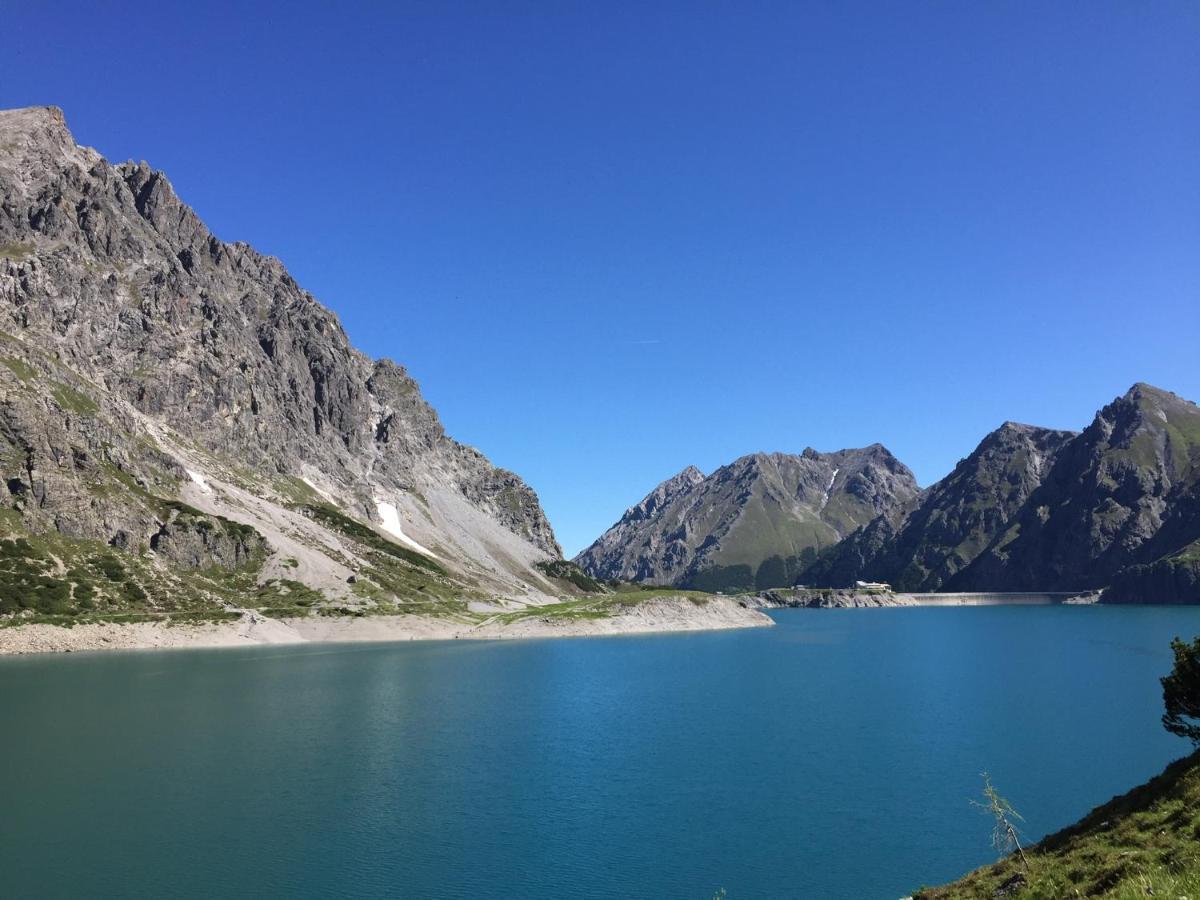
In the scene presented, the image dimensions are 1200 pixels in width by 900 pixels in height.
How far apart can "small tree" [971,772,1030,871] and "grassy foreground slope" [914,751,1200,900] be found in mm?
864

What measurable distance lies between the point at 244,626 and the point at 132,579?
2989 cm

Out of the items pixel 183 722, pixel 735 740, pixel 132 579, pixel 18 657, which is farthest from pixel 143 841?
pixel 132 579

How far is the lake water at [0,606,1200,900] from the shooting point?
125ft

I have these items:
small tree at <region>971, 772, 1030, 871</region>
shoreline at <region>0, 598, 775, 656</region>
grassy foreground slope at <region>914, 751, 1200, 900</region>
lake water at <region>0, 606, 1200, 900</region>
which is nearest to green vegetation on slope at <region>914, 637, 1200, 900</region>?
grassy foreground slope at <region>914, 751, 1200, 900</region>

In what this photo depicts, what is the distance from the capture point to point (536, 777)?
56.2 metres

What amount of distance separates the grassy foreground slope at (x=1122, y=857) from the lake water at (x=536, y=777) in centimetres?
1092

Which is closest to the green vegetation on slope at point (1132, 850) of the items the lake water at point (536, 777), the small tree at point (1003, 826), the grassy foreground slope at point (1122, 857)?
the grassy foreground slope at point (1122, 857)

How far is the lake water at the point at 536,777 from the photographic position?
38.2m

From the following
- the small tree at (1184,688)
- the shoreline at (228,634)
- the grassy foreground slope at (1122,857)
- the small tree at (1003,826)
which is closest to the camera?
the grassy foreground slope at (1122,857)

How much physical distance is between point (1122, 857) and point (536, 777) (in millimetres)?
41689

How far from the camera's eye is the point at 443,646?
168 m

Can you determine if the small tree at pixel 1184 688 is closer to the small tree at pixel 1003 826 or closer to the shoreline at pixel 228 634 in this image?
the small tree at pixel 1003 826

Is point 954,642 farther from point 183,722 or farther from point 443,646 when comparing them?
point 183,722

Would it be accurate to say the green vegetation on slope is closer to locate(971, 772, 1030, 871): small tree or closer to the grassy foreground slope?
the grassy foreground slope
